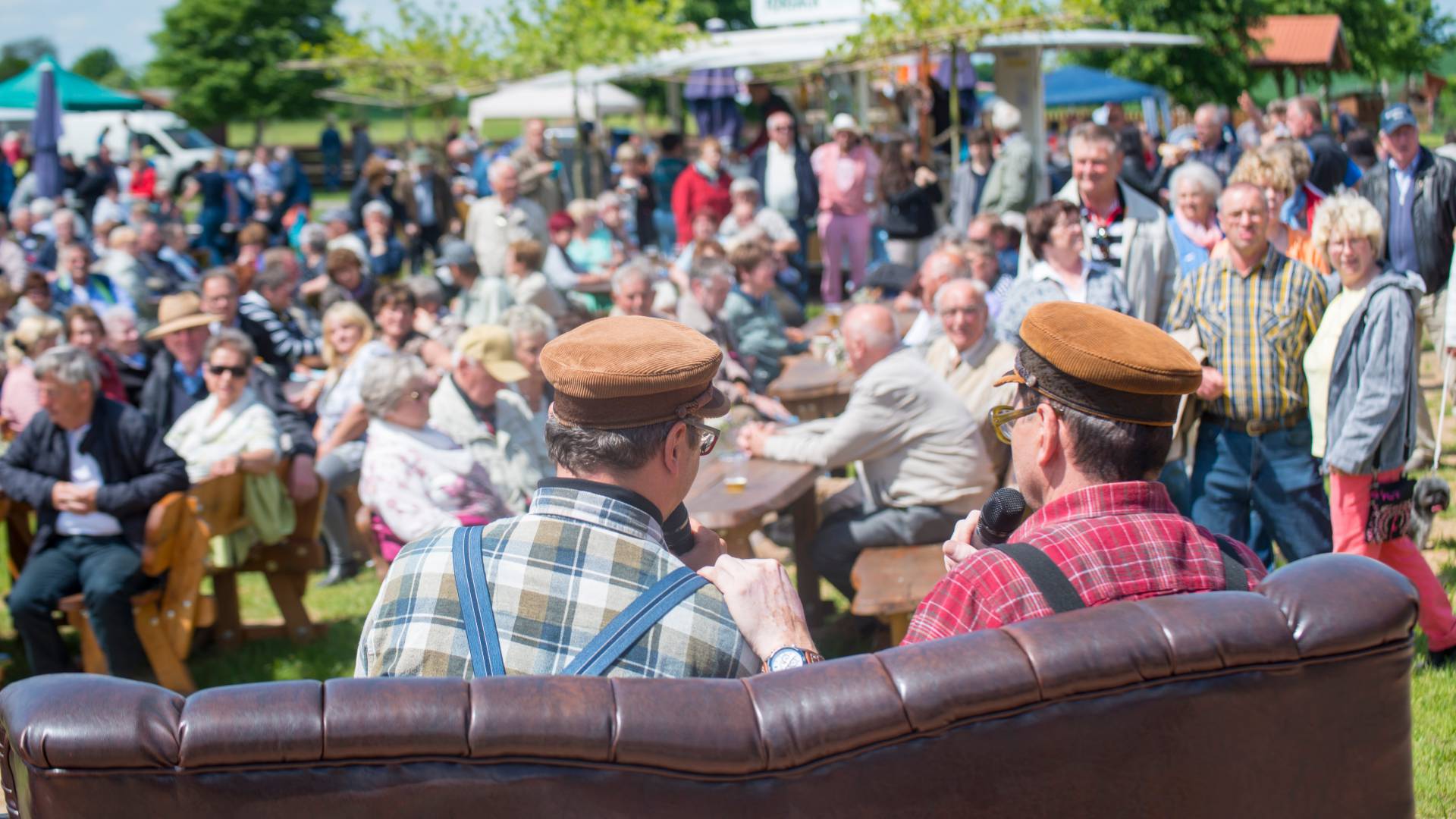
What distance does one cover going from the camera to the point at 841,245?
13.6 metres

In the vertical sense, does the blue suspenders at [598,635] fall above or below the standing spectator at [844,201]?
above

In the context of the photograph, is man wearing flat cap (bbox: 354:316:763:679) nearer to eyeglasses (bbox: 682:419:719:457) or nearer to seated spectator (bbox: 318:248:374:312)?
eyeglasses (bbox: 682:419:719:457)

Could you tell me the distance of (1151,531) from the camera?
220 centimetres

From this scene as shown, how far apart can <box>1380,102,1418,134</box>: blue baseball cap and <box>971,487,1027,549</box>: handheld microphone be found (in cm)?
585

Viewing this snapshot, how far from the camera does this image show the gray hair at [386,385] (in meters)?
5.24

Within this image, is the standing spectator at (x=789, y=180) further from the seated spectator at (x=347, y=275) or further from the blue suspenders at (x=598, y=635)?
the blue suspenders at (x=598, y=635)

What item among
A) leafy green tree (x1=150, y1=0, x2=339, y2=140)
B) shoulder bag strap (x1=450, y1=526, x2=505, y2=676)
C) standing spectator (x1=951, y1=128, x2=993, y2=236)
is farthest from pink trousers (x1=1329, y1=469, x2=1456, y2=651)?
leafy green tree (x1=150, y1=0, x2=339, y2=140)

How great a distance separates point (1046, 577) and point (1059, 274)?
12.1 ft

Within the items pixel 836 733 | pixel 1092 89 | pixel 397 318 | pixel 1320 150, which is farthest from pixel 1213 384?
pixel 1092 89

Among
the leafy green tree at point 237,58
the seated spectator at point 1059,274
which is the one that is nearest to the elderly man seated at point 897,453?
the seated spectator at point 1059,274

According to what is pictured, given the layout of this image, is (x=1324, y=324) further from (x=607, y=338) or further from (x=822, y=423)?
→ (x=607, y=338)

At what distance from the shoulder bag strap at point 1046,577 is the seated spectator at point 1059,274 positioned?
3.33 m

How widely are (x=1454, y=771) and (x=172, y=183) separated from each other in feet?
90.2

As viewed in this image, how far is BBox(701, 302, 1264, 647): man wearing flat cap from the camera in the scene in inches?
82.7
